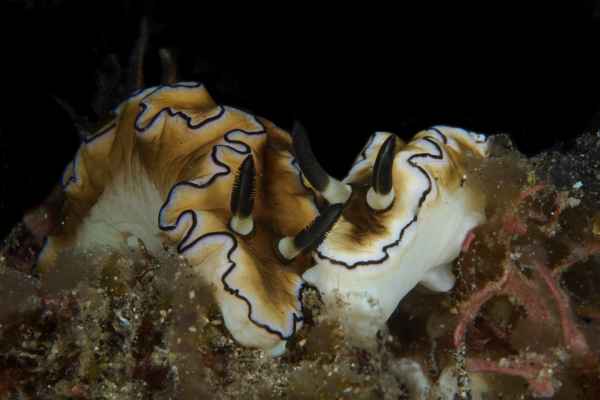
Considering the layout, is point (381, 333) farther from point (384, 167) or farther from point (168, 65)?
point (168, 65)

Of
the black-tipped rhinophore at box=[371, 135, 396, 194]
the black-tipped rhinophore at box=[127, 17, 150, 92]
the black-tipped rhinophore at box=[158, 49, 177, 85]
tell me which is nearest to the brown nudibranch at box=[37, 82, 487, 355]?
the black-tipped rhinophore at box=[371, 135, 396, 194]

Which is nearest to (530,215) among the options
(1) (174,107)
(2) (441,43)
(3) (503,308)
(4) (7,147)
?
(3) (503,308)

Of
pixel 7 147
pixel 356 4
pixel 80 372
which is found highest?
pixel 356 4

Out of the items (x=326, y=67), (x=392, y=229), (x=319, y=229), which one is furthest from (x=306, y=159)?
(x=326, y=67)

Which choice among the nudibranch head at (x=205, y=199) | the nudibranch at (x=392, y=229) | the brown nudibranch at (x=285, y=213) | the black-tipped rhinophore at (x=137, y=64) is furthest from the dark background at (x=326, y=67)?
the nudibranch at (x=392, y=229)

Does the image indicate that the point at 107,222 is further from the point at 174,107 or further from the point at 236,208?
the point at 236,208
